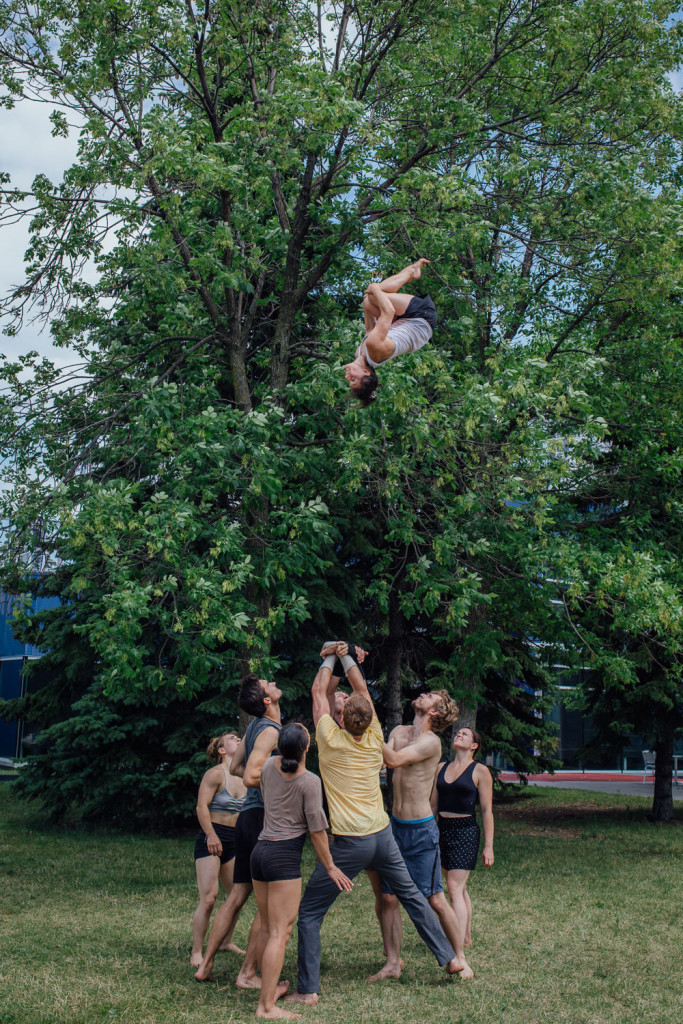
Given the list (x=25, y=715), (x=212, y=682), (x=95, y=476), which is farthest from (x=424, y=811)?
(x=25, y=715)

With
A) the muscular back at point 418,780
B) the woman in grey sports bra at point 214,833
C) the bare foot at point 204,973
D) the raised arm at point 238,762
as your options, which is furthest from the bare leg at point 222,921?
the muscular back at point 418,780

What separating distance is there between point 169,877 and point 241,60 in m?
10.5

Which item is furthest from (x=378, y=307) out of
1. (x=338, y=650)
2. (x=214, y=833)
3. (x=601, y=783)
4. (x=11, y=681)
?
(x=11, y=681)

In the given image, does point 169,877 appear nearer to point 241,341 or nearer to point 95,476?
point 95,476

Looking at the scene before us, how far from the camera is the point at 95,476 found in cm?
1279

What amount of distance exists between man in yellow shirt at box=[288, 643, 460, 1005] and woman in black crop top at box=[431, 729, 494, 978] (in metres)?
0.94

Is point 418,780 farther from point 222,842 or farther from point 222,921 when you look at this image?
point 222,921

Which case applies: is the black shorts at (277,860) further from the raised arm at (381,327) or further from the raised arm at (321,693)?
the raised arm at (381,327)

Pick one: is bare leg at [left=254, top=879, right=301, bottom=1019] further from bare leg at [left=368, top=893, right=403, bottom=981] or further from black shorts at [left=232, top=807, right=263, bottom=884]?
bare leg at [left=368, top=893, right=403, bottom=981]

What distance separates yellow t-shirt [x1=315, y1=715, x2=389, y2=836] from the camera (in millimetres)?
6637

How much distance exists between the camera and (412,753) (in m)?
7.23

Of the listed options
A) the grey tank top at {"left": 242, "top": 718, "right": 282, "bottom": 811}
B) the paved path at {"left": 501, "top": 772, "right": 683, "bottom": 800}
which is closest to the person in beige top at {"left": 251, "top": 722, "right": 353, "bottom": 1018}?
the grey tank top at {"left": 242, "top": 718, "right": 282, "bottom": 811}

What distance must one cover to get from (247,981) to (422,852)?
5.16 feet

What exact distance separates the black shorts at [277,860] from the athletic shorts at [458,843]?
1.93 meters
